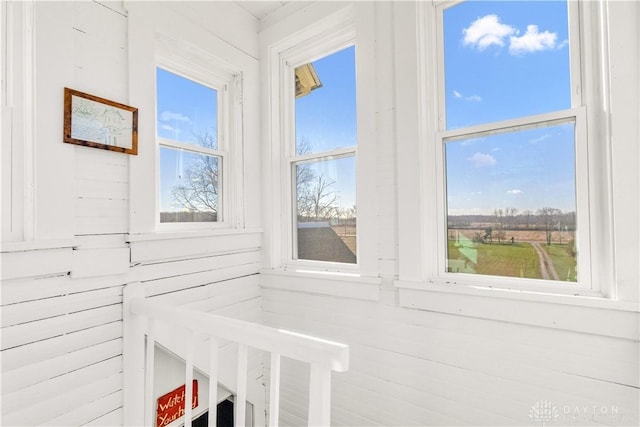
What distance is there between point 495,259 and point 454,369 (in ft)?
1.83

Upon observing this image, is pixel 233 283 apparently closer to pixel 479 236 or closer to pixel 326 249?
pixel 326 249

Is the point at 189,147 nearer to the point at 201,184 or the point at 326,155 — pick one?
the point at 201,184

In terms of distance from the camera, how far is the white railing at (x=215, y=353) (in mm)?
908

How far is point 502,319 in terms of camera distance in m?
1.37

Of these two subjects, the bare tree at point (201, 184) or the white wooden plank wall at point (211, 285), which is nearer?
the white wooden plank wall at point (211, 285)

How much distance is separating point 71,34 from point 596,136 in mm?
2209

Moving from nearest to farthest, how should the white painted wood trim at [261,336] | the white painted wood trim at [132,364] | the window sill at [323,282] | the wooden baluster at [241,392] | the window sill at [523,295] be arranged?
the white painted wood trim at [261,336] → the wooden baluster at [241,392] → the window sill at [523,295] → the white painted wood trim at [132,364] → the window sill at [323,282]

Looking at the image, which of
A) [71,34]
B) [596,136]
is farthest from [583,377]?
[71,34]

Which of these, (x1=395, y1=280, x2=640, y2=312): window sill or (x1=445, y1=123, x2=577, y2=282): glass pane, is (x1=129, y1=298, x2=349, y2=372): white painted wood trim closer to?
(x1=395, y1=280, x2=640, y2=312): window sill

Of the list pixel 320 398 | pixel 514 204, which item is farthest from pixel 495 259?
pixel 320 398

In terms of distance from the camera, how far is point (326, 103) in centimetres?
207

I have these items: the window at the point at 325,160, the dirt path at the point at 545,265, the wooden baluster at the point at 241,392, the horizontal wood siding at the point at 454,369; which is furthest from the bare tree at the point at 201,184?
the dirt path at the point at 545,265

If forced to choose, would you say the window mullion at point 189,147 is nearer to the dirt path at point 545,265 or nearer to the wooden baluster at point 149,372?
the wooden baluster at point 149,372

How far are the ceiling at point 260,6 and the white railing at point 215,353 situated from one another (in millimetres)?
1876
